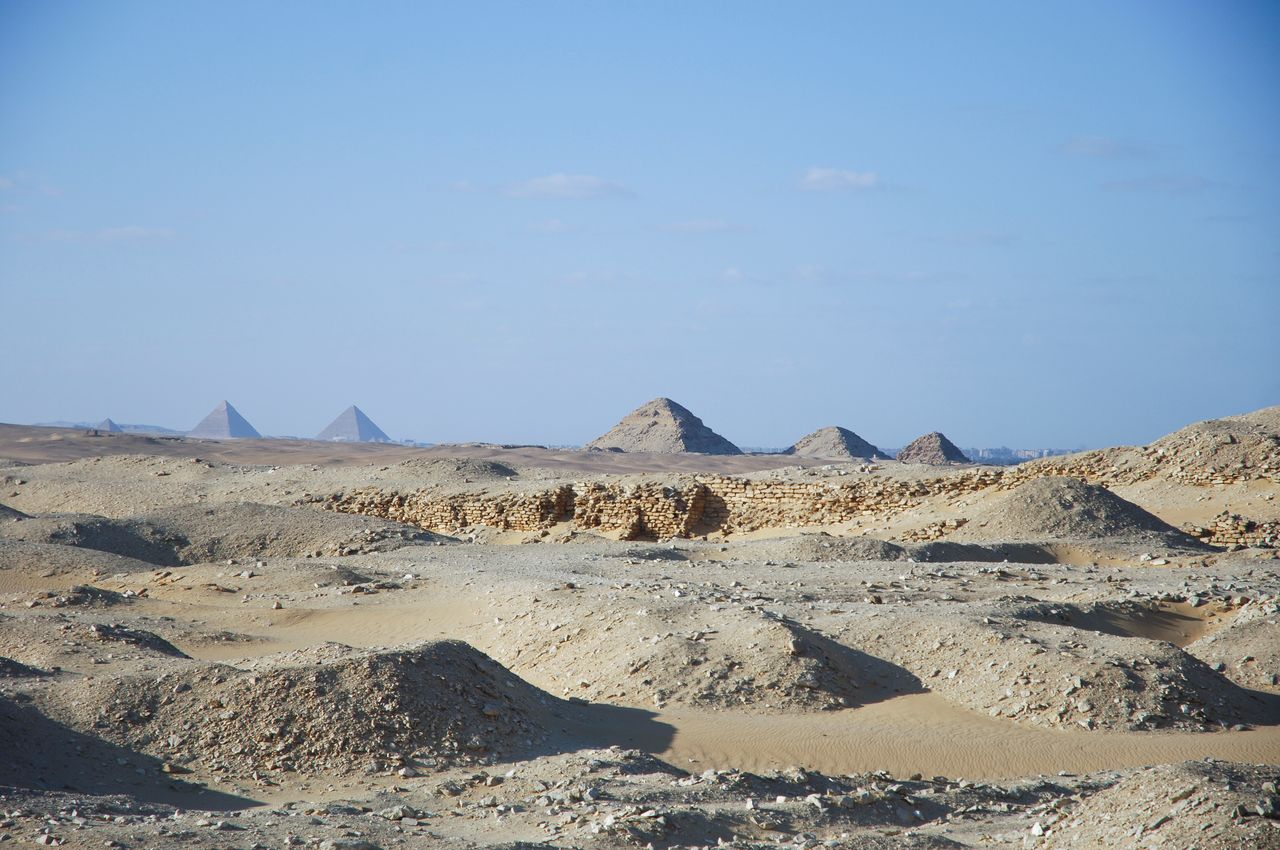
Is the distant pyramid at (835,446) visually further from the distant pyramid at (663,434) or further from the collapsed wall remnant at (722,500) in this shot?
the collapsed wall remnant at (722,500)

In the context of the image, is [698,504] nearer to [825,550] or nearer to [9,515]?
[825,550]

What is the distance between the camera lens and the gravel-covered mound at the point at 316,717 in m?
8.20

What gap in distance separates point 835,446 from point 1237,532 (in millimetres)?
39183

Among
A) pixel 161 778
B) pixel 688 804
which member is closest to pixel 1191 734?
pixel 688 804

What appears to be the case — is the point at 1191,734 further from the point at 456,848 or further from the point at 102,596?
the point at 102,596

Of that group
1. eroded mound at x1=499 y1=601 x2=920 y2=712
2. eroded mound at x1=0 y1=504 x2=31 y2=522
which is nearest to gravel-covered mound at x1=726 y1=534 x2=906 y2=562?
eroded mound at x1=499 y1=601 x2=920 y2=712

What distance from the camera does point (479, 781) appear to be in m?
8.07

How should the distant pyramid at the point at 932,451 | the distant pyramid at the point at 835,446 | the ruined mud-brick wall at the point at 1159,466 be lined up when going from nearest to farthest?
the ruined mud-brick wall at the point at 1159,466
the distant pyramid at the point at 932,451
the distant pyramid at the point at 835,446

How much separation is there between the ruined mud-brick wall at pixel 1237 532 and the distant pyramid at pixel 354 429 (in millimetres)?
125150

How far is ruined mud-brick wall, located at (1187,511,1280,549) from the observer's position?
66.1 feet

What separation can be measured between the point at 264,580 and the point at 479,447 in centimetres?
4880

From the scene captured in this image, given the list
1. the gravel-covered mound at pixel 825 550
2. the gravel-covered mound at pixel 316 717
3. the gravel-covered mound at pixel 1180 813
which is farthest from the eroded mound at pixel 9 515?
the gravel-covered mound at pixel 1180 813

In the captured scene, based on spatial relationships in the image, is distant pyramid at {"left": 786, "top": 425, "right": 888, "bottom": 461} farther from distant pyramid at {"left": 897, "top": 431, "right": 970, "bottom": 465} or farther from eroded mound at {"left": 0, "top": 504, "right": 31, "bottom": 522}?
eroded mound at {"left": 0, "top": 504, "right": 31, "bottom": 522}

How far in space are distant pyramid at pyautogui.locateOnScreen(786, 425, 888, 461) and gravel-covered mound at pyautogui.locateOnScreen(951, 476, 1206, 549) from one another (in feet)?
122
